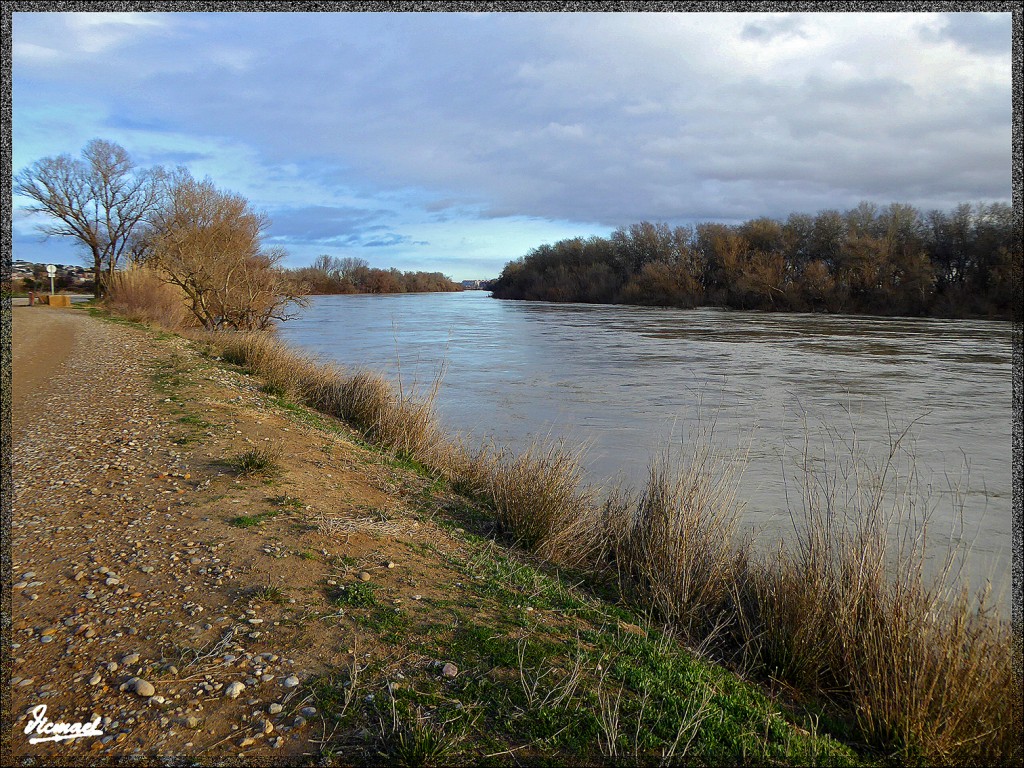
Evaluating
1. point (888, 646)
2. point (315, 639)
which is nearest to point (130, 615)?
point (315, 639)

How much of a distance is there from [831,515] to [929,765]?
5.52 feet

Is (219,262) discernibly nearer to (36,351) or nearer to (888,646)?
(36,351)

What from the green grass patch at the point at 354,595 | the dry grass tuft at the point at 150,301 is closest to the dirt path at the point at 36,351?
the dry grass tuft at the point at 150,301

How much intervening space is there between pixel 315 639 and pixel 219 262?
23430mm

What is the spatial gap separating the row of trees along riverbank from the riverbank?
1252 inches

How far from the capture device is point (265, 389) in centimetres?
1209

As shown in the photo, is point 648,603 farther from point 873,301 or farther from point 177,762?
point 873,301

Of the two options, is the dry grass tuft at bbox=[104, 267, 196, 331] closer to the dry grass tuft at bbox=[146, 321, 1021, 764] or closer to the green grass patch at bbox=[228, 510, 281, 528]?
the green grass patch at bbox=[228, 510, 281, 528]

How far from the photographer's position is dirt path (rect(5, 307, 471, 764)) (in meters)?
2.80

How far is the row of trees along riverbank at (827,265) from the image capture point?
3916 centimetres

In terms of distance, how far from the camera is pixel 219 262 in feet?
79.0

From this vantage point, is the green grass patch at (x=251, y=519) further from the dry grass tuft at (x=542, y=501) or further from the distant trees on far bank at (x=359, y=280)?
the distant trees on far bank at (x=359, y=280)

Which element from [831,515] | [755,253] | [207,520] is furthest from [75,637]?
[755,253]

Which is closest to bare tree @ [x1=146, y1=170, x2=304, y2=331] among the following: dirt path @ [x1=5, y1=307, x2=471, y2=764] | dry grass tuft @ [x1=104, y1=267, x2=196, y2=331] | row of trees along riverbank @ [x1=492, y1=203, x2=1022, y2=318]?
dry grass tuft @ [x1=104, y1=267, x2=196, y2=331]
